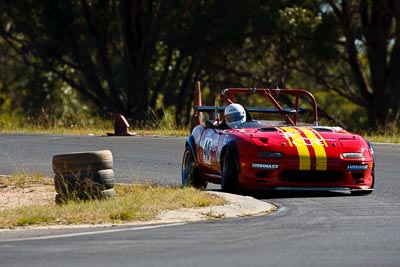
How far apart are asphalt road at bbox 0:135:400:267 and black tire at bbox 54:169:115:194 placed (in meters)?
2.01

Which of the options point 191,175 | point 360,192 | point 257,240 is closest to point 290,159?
point 360,192

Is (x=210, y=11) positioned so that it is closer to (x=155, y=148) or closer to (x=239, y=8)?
(x=239, y=8)

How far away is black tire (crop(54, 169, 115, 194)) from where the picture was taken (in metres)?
13.9

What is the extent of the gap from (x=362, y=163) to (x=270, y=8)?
23.6m

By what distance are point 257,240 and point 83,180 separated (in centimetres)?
407

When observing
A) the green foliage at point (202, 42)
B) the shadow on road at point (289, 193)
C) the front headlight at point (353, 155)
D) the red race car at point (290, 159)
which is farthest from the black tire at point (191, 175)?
the green foliage at point (202, 42)

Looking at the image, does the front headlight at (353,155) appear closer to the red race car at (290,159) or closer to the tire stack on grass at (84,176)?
the red race car at (290,159)

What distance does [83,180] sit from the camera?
13.9 metres

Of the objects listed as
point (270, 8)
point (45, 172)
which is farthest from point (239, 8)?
point (45, 172)

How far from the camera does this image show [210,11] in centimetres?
3981

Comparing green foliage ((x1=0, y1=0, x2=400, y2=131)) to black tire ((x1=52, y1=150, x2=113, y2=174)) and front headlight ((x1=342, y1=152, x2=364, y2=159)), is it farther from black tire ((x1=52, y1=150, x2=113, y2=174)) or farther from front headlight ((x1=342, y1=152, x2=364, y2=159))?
black tire ((x1=52, y1=150, x2=113, y2=174))

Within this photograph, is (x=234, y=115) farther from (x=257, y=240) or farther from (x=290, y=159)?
(x=257, y=240)

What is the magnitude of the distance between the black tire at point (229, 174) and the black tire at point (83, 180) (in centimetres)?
156

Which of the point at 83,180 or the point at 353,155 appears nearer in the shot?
the point at 83,180
